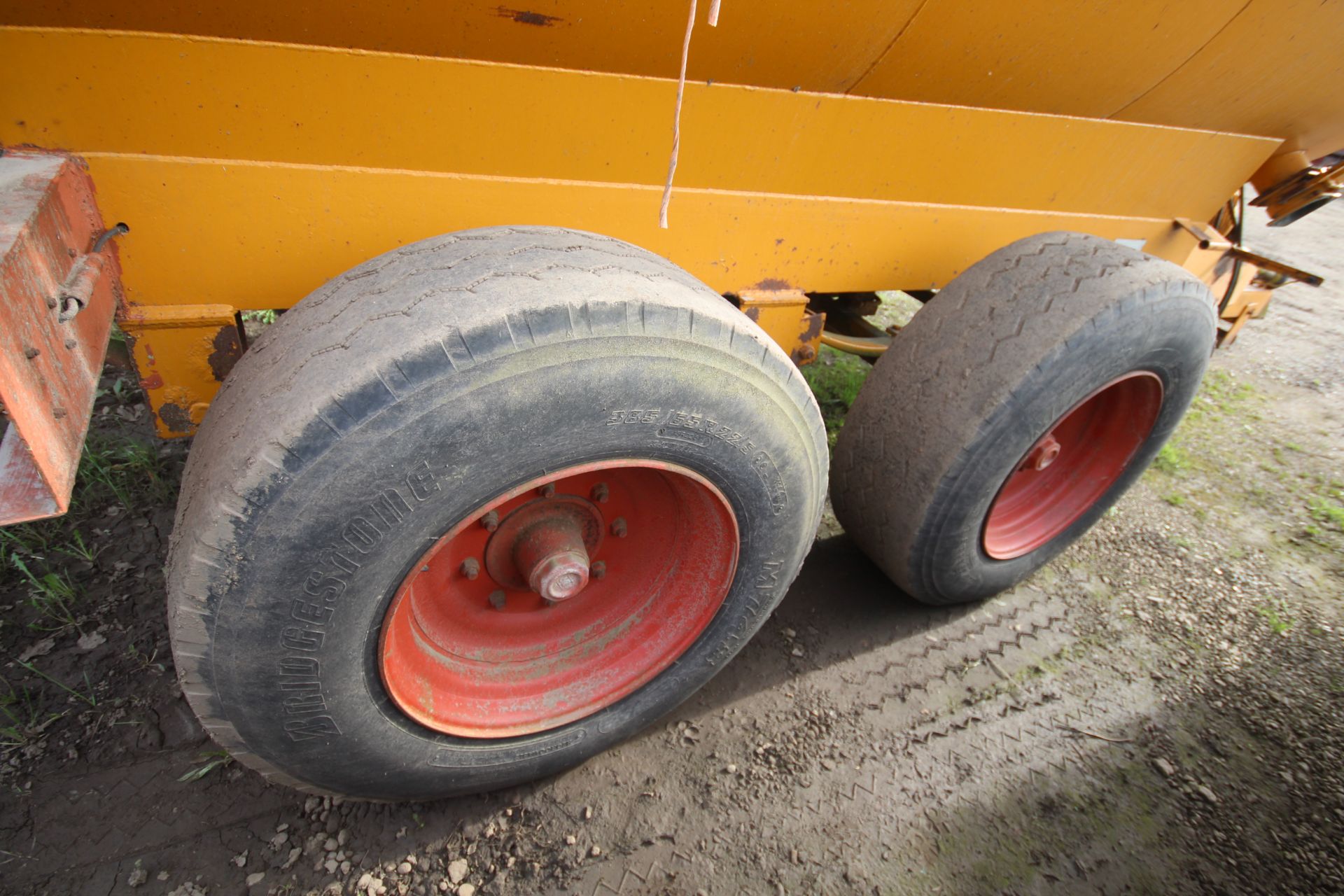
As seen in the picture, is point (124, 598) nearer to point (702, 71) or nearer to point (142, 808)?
point (142, 808)

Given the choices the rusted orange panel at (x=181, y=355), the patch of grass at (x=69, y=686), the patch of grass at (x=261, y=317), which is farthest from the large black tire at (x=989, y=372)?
the patch of grass at (x=261, y=317)

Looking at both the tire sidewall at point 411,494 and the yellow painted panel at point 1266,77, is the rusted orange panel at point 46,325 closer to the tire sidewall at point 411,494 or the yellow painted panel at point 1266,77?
the tire sidewall at point 411,494

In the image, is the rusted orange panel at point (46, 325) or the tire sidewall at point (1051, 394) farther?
the tire sidewall at point (1051, 394)

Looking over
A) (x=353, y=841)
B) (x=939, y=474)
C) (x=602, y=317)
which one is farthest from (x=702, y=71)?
(x=353, y=841)

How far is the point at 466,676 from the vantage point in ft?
6.02

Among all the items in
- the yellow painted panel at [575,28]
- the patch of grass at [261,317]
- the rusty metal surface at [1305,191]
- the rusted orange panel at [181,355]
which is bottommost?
the patch of grass at [261,317]

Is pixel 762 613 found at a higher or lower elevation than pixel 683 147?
lower

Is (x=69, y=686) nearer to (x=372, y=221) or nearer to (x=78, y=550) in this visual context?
(x=78, y=550)

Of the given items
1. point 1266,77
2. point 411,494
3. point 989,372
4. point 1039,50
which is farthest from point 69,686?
point 1266,77

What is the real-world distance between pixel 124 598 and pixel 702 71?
254 cm

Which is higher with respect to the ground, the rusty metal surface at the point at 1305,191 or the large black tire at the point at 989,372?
the rusty metal surface at the point at 1305,191

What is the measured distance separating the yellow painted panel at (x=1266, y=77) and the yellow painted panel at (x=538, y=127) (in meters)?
0.10

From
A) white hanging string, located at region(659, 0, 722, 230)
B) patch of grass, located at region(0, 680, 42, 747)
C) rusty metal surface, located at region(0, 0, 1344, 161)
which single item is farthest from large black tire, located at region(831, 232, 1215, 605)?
patch of grass, located at region(0, 680, 42, 747)

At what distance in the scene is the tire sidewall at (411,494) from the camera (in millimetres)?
1216
